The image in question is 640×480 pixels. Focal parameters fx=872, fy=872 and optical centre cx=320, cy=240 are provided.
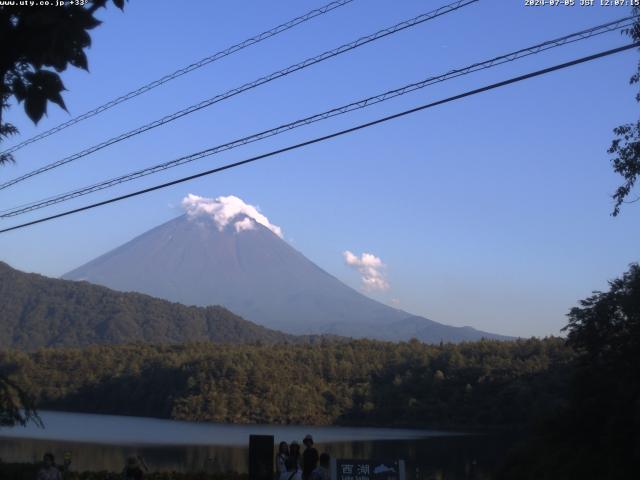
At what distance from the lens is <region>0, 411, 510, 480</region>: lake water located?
120 feet

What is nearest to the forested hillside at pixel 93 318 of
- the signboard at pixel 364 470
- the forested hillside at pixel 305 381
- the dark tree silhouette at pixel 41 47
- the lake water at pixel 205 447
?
the forested hillside at pixel 305 381

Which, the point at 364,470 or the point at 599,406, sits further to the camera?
the point at 599,406

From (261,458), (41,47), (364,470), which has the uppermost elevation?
(41,47)

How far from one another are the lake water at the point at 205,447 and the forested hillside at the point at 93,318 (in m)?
86.1

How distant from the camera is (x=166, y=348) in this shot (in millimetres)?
102312

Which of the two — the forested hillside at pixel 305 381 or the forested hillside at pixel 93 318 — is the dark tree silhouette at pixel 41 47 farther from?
the forested hillside at pixel 93 318

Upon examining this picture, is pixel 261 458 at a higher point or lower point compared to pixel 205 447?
higher

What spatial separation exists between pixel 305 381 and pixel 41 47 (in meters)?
80.0

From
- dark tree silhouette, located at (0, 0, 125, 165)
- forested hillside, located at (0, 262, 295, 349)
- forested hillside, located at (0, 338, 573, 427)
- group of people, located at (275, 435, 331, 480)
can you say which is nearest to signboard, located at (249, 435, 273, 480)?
group of people, located at (275, 435, 331, 480)

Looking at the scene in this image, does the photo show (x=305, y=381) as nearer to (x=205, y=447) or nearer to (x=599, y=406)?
(x=205, y=447)

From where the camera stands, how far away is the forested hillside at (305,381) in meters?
66.6

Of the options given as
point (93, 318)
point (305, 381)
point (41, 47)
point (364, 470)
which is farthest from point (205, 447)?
point (93, 318)

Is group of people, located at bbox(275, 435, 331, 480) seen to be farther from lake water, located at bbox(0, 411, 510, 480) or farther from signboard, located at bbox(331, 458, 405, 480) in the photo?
lake water, located at bbox(0, 411, 510, 480)

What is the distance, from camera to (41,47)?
15.2 feet
